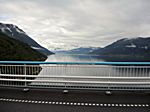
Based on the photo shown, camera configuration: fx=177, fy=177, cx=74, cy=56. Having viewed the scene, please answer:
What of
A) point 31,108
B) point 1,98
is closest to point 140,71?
point 31,108

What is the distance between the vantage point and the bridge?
5.80m

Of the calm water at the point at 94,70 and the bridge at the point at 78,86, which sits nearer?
the bridge at the point at 78,86

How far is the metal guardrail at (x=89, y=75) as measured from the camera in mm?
6750

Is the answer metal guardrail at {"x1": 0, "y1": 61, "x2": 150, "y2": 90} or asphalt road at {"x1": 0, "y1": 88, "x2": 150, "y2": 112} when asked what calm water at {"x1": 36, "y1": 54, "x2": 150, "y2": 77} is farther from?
asphalt road at {"x1": 0, "y1": 88, "x2": 150, "y2": 112}

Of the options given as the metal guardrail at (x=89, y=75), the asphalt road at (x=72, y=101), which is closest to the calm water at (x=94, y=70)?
the metal guardrail at (x=89, y=75)

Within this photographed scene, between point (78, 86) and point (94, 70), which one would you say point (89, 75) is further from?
point (78, 86)

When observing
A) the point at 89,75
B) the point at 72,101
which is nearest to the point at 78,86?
the point at 89,75

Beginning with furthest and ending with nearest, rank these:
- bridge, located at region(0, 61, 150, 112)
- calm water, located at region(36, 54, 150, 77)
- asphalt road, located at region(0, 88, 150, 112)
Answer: calm water, located at region(36, 54, 150, 77), bridge, located at region(0, 61, 150, 112), asphalt road, located at region(0, 88, 150, 112)

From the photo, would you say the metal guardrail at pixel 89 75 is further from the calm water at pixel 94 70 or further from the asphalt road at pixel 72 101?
the asphalt road at pixel 72 101

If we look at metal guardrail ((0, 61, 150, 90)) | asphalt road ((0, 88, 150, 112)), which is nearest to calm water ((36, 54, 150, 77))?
metal guardrail ((0, 61, 150, 90))

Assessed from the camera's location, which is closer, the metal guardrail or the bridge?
the bridge

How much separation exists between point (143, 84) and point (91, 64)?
216cm

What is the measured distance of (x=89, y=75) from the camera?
279 inches

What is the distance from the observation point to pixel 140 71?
22.9 ft
